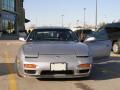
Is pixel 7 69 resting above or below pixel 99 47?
below

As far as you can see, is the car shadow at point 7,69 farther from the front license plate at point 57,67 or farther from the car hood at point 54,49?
the front license plate at point 57,67

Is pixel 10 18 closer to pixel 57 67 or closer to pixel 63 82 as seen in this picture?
pixel 63 82

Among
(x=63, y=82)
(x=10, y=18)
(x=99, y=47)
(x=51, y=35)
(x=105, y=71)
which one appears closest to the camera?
(x=63, y=82)

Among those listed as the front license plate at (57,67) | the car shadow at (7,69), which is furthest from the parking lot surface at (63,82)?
the front license plate at (57,67)

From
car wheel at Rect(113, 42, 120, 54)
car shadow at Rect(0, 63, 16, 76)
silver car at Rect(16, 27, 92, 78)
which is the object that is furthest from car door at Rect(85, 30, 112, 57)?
car wheel at Rect(113, 42, 120, 54)

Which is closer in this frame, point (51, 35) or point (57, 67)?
point (57, 67)

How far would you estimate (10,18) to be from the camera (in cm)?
5741

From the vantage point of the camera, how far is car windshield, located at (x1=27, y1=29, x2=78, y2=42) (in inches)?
449

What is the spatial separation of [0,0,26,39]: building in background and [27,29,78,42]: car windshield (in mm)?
36814

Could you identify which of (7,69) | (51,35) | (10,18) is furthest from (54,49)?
(10,18)

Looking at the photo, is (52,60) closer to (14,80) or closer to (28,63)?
(28,63)

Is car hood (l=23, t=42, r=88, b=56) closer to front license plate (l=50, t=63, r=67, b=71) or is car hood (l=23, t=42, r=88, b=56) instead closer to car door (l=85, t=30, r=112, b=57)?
front license plate (l=50, t=63, r=67, b=71)


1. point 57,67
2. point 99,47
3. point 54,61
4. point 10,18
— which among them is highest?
point 10,18

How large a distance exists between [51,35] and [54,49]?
167 centimetres
